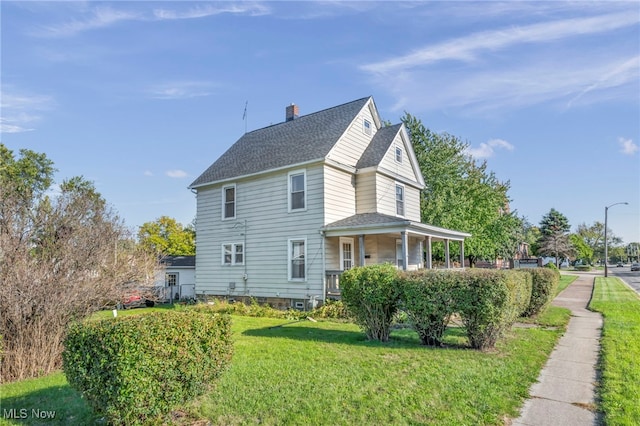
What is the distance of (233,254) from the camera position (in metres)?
16.9

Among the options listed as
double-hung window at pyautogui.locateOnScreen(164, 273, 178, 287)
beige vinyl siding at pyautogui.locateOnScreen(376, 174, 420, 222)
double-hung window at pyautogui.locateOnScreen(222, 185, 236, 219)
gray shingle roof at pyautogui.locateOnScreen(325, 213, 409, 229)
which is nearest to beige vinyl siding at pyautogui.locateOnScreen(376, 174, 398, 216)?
beige vinyl siding at pyautogui.locateOnScreen(376, 174, 420, 222)

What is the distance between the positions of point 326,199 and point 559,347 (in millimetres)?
8824

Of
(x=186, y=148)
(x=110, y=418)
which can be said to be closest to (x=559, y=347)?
(x=110, y=418)

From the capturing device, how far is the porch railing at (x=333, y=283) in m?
13.8

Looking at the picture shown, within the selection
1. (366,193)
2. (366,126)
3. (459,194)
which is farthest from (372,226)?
(459,194)

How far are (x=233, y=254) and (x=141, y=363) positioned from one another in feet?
44.8

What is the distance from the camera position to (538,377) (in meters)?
5.68

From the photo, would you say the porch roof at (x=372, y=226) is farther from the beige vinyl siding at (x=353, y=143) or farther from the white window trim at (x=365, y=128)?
the white window trim at (x=365, y=128)

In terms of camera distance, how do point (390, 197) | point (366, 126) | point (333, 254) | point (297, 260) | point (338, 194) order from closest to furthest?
point (333, 254)
point (297, 260)
point (338, 194)
point (390, 197)
point (366, 126)

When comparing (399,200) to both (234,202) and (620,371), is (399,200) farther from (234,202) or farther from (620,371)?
(620,371)

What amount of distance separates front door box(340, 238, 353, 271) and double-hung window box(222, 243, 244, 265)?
15.2 feet

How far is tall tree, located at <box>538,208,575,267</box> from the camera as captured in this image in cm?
6116

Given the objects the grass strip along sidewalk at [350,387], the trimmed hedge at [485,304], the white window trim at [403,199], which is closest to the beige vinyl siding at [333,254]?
the white window trim at [403,199]

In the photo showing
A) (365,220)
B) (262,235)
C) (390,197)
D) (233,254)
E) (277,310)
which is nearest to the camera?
(365,220)
